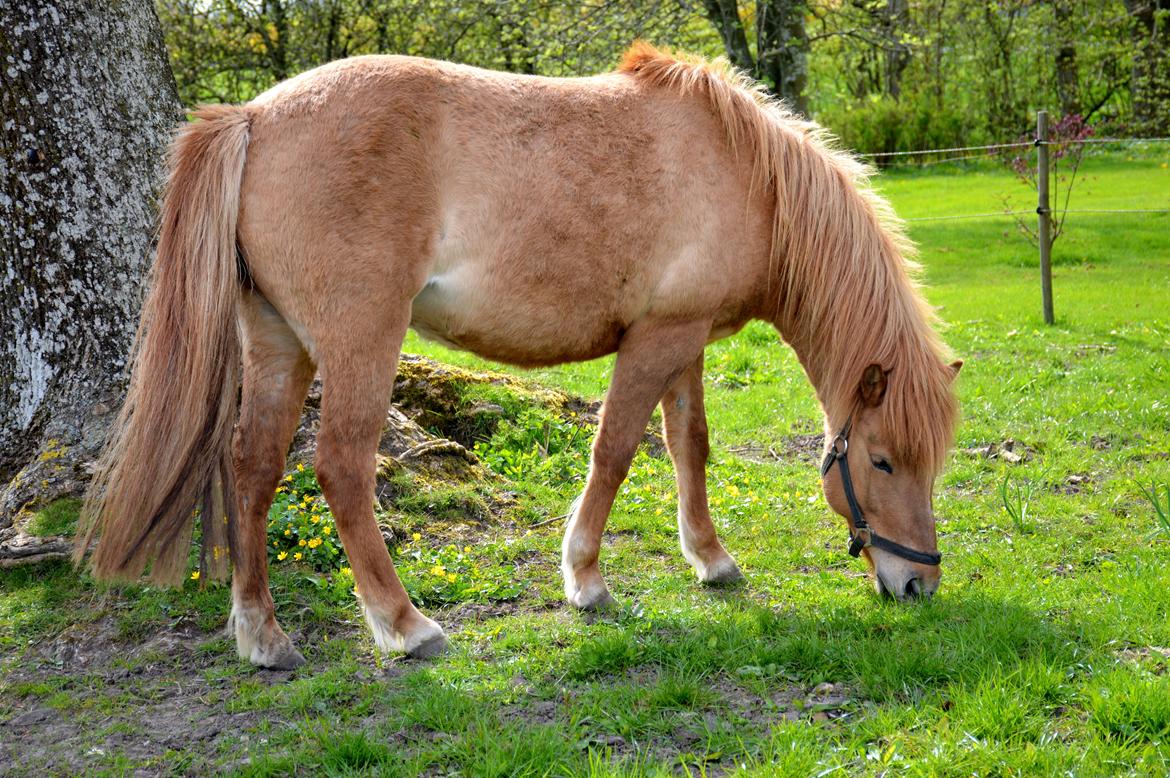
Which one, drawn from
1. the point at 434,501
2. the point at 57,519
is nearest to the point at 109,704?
the point at 57,519

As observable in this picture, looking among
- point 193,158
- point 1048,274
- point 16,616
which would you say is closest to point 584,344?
point 193,158

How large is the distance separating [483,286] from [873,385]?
159 centimetres

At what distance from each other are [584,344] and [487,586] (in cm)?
115

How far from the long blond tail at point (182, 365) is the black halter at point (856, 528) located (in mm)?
2356

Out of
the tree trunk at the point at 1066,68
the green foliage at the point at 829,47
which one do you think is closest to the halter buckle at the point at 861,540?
the green foliage at the point at 829,47

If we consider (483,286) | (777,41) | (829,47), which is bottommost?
(483,286)

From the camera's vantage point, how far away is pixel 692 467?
179 inches

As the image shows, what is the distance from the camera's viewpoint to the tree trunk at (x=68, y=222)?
14.5 feet

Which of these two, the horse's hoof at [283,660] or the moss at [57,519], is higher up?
the moss at [57,519]

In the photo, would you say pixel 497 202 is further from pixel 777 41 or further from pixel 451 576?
pixel 777 41

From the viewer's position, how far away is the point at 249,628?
11.9 feet

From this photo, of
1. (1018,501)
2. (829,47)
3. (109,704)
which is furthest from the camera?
(829,47)

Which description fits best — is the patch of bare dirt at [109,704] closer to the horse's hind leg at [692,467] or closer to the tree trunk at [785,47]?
the horse's hind leg at [692,467]

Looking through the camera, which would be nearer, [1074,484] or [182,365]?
[182,365]
